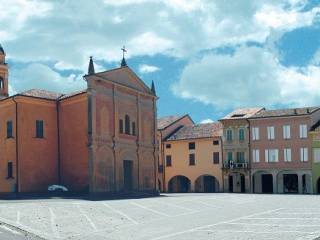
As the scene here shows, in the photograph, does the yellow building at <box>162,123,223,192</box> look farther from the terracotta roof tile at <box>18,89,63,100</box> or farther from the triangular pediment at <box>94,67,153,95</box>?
the terracotta roof tile at <box>18,89,63,100</box>

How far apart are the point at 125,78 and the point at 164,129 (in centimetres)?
2133

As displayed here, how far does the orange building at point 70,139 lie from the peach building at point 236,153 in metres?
18.8

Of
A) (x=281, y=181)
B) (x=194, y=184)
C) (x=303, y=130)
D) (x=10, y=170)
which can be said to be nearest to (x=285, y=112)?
(x=303, y=130)

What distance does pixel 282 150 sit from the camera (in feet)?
201

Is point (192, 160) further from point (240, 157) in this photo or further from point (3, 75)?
point (3, 75)

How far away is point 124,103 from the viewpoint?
48.6 m

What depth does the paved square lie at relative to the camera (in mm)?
19391

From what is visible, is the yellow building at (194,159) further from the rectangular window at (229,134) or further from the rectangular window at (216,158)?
the rectangular window at (229,134)

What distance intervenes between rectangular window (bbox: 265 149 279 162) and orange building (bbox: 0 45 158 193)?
793 inches

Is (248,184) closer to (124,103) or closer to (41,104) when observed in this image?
(124,103)

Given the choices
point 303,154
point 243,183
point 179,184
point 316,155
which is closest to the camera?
point 316,155

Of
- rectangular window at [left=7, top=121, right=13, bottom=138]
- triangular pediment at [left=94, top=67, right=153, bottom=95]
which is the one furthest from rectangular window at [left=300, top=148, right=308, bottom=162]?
rectangular window at [left=7, top=121, right=13, bottom=138]

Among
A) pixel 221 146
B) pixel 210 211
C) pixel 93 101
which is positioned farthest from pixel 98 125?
pixel 221 146

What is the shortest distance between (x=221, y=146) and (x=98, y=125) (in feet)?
82.4
